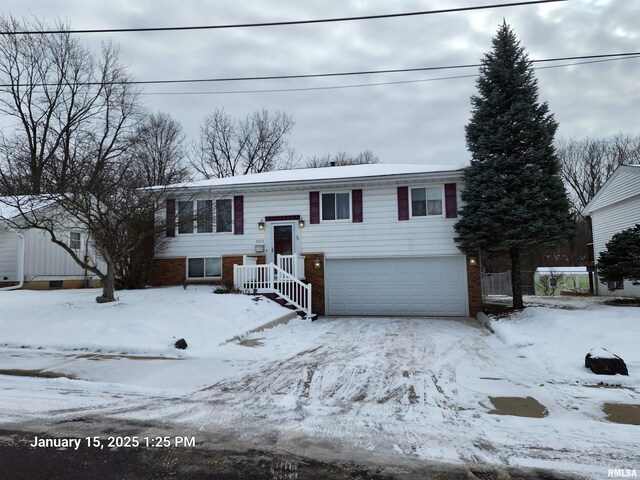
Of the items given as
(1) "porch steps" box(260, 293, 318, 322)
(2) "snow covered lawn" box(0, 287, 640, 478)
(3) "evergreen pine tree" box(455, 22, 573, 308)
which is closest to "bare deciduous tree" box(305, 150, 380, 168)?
(3) "evergreen pine tree" box(455, 22, 573, 308)

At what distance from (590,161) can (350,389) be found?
1543 inches

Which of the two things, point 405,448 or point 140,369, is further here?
point 140,369

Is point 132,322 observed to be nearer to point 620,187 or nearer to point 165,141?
point 620,187

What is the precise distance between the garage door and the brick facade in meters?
5.57

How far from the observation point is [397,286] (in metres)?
15.0

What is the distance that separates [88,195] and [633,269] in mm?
14966

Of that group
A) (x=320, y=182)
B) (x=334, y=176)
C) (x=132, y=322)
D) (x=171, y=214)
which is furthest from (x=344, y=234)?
(x=132, y=322)

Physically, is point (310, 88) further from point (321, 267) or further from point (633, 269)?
point (633, 269)

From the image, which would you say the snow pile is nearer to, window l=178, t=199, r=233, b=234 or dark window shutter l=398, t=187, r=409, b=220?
dark window shutter l=398, t=187, r=409, b=220

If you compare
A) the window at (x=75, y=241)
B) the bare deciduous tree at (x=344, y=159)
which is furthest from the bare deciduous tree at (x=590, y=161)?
the window at (x=75, y=241)

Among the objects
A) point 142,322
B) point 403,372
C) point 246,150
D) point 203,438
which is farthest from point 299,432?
point 246,150

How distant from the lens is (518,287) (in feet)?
43.6

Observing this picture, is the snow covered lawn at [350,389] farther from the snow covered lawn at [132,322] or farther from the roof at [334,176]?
the roof at [334,176]

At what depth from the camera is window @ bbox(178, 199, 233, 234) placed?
1580 centimetres
